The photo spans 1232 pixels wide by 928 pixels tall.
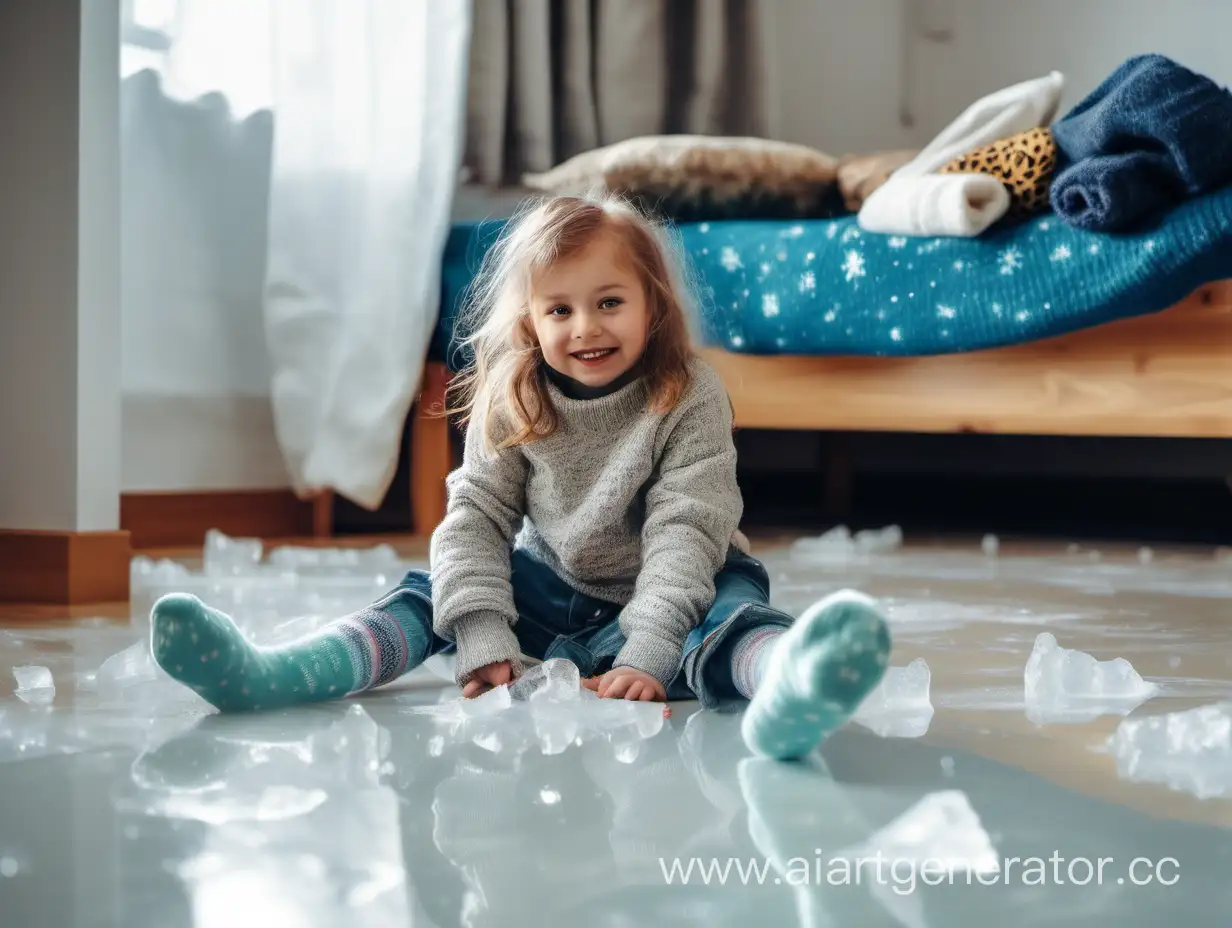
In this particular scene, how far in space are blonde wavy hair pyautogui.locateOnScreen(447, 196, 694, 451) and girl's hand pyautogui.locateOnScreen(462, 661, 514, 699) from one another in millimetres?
197

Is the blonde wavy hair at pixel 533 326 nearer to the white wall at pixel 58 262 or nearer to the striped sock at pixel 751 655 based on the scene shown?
the striped sock at pixel 751 655

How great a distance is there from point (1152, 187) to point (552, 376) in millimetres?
1010

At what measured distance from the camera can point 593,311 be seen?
116cm

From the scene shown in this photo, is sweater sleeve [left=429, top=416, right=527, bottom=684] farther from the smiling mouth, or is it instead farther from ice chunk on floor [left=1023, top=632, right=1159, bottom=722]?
ice chunk on floor [left=1023, top=632, right=1159, bottom=722]

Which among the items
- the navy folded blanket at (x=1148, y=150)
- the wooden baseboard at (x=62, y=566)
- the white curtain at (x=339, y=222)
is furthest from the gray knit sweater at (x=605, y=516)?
the white curtain at (x=339, y=222)

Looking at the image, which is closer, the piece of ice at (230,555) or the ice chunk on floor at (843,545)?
the piece of ice at (230,555)

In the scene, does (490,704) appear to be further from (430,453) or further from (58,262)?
(430,453)

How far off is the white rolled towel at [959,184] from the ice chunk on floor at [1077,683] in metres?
1.05

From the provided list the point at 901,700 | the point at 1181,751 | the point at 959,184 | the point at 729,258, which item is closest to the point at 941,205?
the point at 959,184

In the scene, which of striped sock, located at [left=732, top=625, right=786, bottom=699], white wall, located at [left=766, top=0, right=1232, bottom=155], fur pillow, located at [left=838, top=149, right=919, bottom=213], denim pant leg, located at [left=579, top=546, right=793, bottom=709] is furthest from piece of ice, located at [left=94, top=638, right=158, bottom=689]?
white wall, located at [left=766, top=0, right=1232, bottom=155]

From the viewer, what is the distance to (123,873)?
2.12 feet

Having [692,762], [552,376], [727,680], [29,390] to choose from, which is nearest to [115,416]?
[29,390]

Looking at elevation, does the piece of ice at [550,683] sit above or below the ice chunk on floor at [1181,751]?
below

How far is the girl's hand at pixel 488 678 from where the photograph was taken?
3.55 feet
